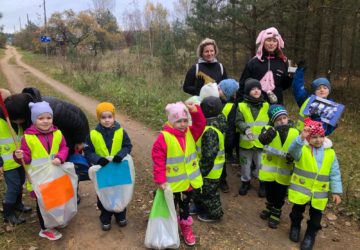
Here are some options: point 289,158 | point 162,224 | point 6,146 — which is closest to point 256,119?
point 289,158

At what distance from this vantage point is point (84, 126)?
407 cm

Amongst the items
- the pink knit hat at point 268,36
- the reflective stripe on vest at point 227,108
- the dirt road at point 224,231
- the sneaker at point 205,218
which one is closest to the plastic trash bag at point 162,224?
the dirt road at point 224,231

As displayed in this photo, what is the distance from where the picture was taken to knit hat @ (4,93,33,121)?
365 cm

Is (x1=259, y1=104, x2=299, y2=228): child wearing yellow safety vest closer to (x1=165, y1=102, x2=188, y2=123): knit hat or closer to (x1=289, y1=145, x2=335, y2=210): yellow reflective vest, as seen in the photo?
(x1=289, y1=145, x2=335, y2=210): yellow reflective vest

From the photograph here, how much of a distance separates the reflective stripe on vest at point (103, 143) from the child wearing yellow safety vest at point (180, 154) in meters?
0.51

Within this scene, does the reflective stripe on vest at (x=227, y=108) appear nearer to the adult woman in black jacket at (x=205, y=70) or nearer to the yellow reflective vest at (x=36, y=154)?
the adult woman in black jacket at (x=205, y=70)

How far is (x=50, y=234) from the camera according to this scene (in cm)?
382

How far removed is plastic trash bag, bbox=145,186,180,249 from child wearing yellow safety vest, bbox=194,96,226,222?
2.30 ft

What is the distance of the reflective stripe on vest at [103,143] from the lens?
3.71 metres

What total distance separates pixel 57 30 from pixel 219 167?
39.7 m

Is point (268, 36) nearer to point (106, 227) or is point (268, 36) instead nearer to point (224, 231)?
point (224, 231)

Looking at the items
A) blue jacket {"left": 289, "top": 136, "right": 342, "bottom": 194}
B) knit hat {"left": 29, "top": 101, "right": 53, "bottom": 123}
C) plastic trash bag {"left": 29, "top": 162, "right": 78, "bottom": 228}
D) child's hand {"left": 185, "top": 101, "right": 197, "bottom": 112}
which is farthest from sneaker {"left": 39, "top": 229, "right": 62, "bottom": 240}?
blue jacket {"left": 289, "top": 136, "right": 342, "bottom": 194}

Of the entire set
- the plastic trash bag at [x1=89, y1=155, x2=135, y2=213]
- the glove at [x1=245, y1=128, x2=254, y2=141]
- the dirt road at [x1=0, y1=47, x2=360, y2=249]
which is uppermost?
the glove at [x1=245, y1=128, x2=254, y2=141]

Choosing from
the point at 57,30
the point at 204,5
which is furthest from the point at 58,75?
the point at 57,30
